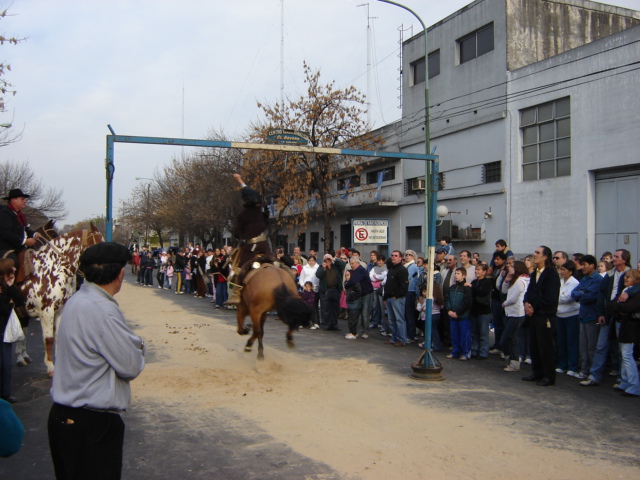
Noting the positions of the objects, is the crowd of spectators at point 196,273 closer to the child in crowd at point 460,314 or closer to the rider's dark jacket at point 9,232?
the child in crowd at point 460,314

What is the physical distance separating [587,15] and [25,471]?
26177 millimetres

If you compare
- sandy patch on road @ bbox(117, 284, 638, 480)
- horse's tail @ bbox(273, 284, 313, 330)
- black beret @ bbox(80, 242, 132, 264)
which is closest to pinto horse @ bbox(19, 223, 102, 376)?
sandy patch on road @ bbox(117, 284, 638, 480)

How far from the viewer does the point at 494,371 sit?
1000 cm

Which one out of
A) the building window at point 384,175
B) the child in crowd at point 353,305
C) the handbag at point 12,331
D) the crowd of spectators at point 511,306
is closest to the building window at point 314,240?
the building window at point 384,175

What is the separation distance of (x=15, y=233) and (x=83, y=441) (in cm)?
627

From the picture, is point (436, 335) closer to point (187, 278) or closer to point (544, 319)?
point (544, 319)

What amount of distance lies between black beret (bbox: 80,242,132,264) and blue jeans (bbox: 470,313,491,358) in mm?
8918

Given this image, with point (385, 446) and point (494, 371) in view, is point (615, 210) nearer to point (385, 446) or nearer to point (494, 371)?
point (494, 371)

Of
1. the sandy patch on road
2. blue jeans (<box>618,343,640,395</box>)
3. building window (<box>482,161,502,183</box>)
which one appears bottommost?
the sandy patch on road

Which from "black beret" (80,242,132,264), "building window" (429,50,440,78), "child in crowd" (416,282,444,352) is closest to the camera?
"black beret" (80,242,132,264)

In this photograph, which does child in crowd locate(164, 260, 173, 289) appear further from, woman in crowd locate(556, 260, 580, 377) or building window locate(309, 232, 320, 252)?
woman in crowd locate(556, 260, 580, 377)

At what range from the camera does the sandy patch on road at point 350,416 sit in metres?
5.34

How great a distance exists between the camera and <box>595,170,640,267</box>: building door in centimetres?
1692

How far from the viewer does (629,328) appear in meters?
8.16
